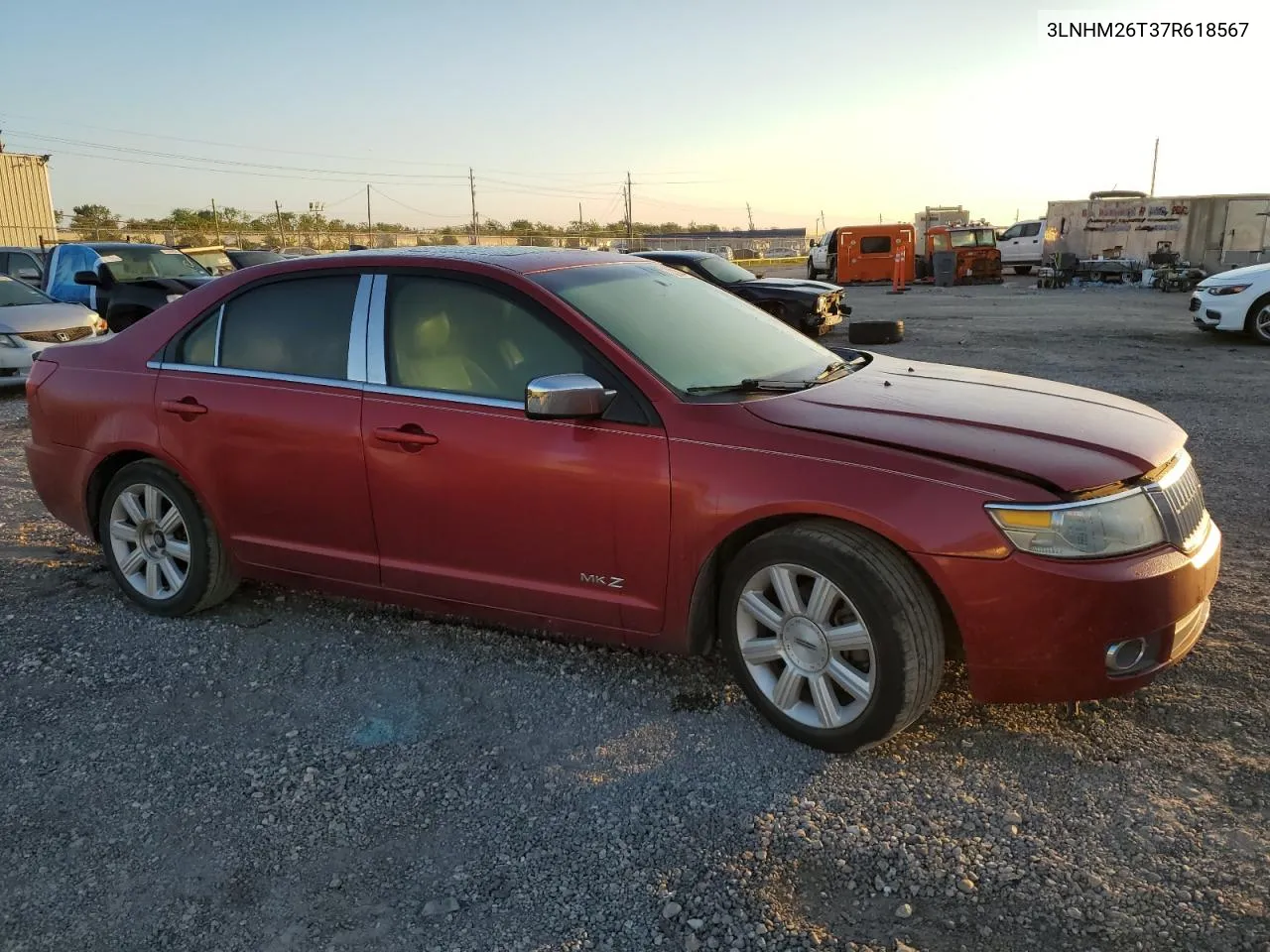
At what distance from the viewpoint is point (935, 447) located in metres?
2.91

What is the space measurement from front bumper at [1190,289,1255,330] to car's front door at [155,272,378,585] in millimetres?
14014

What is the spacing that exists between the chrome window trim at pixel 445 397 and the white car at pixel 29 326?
8.56 m

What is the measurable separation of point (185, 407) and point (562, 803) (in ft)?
8.13

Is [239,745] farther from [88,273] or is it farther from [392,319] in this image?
[88,273]

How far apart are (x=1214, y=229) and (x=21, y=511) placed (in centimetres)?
3419

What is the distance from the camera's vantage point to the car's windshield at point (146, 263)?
1323 cm

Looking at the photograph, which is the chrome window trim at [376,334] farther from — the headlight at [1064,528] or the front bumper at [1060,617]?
the headlight at [1064,528]

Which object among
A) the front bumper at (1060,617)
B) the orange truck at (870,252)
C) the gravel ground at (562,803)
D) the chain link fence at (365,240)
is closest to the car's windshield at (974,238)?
the orange truck at (870,252)

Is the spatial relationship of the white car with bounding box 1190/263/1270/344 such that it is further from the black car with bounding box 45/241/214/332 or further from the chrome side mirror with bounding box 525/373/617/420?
the black car with bounding box 45/241/214/332

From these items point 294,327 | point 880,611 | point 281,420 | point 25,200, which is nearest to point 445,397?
point 281,420

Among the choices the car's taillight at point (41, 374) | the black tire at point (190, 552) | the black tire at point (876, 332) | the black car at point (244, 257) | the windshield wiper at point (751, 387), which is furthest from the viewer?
the black car at point (244, 257)

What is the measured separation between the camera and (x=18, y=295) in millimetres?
11805

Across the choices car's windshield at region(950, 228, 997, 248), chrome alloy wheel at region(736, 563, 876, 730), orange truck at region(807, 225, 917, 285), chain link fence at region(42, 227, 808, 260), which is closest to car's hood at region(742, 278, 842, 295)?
chrome alloy wheel at region(736, 563, 876, 730)

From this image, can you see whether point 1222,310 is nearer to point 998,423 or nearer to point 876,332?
point 876,332
